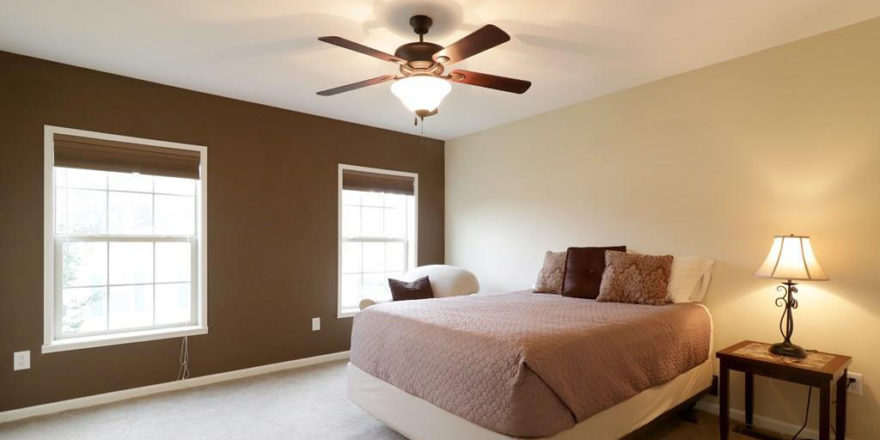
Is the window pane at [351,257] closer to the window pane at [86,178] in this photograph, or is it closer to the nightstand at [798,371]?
the window pane at [86,178]

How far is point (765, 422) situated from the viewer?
9.32ft

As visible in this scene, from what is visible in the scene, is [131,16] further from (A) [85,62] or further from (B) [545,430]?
(B) [545,430]

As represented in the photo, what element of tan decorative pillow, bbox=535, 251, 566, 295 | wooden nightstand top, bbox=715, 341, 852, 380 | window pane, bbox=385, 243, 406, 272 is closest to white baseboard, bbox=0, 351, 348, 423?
window pane, bbox=385, 243, 406, 272

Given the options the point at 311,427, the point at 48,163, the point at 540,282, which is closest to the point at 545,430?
the point at 311,427

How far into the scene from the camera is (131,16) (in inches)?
96.3

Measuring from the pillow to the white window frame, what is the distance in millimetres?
3624

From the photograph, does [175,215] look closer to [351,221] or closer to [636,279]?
[351,221]

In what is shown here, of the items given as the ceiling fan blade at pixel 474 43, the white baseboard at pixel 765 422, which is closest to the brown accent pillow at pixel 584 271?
the white baseboard at pixel 765 422

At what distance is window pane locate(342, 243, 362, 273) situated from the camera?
181 inches

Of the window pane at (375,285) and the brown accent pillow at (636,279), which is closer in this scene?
the brown accent pillow at (636,279)

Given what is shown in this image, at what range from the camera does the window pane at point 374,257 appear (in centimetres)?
478

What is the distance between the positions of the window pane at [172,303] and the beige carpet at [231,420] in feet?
1.93

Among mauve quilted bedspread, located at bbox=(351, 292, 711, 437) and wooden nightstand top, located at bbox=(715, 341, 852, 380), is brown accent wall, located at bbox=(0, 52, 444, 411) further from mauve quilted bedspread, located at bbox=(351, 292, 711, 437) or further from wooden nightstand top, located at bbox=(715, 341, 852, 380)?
wooden nightstand top, located at bbox=(715, 341, 852, 380)

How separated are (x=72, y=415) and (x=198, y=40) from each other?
265 centimetres
